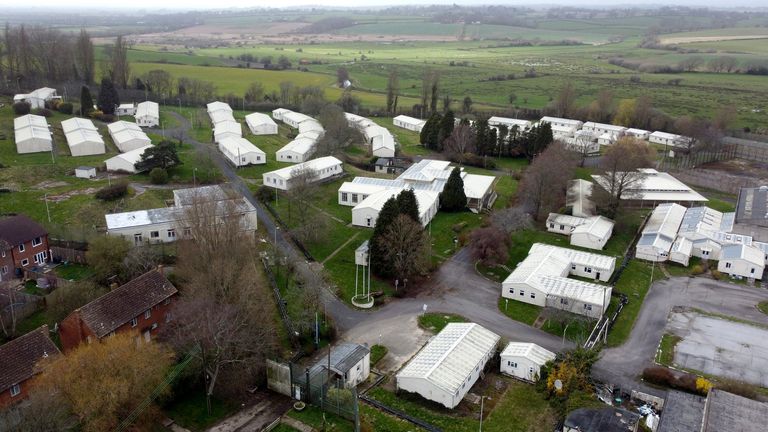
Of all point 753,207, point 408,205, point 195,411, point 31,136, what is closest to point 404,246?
point 408,205

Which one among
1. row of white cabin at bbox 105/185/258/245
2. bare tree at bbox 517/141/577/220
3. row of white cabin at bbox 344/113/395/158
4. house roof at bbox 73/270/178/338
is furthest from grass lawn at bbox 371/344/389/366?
row of white cabin at bbox 344/113/395/158

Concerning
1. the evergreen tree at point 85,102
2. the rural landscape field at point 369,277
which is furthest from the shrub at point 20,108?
the evergreen tree at point 85,102

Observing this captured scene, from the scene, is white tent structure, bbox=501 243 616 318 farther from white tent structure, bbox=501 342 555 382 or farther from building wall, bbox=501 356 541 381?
building wall, bbox=501 356 541 381

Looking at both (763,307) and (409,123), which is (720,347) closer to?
(763,307)

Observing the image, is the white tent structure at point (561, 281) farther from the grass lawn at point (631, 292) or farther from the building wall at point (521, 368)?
the building wall at point (521, 368)

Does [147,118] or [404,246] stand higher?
[147,118]

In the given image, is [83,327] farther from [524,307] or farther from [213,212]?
[524,307]

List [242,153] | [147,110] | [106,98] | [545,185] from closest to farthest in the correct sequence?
[545,185] → [242,153] → [106,98] → [147,110]
